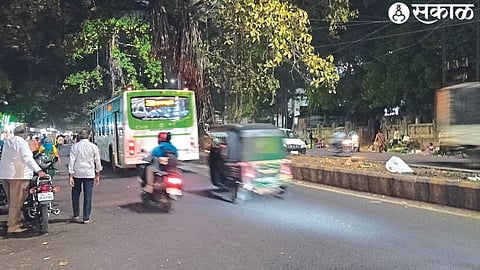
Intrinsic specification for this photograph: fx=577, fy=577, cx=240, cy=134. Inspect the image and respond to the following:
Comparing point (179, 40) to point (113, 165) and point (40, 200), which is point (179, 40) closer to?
point (113, 165)

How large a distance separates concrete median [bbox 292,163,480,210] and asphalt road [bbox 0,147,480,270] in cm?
27

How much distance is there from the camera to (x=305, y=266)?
21.3ft

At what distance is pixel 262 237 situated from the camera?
820 cm

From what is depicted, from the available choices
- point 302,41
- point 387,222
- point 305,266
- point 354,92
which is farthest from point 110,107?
point 354,92

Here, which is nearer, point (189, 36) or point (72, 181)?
point (72, 181)

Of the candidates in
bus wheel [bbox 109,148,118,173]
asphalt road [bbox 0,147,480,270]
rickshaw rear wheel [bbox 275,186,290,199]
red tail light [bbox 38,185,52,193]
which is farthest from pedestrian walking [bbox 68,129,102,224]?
bus wheel [bbox 109,148,118,173]

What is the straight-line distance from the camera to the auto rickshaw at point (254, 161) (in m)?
12.1

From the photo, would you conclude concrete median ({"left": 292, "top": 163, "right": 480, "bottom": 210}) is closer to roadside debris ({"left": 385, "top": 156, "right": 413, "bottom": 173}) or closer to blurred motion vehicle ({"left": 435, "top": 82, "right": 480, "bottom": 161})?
roadside debris ({"left": 385, "top": 156, "right": 413, "bottom": 173})

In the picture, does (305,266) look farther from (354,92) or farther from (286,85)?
(286,85)

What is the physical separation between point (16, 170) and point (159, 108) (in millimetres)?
10184

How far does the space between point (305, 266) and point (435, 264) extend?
1470 mm

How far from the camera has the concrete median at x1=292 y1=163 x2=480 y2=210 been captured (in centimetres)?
1042

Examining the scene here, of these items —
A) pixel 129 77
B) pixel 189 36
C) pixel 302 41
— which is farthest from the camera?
pixel 129 77

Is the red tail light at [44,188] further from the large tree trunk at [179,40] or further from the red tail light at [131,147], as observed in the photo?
the large tree trunk at [179,40]
